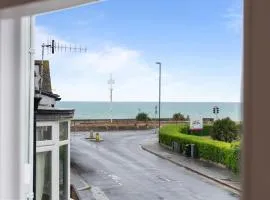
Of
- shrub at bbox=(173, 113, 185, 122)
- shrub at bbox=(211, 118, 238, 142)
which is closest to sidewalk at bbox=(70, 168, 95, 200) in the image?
shrub at bbox=(173, 113, 185, 122)

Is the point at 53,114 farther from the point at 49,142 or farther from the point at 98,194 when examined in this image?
the point at 98,194

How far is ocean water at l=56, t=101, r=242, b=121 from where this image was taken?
1.42m

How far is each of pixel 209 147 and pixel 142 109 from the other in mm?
353

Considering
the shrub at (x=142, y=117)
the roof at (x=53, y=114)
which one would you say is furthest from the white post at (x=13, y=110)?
the shrub at (x=142, y=117)

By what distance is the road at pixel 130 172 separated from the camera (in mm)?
1551

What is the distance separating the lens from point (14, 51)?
1.80 m

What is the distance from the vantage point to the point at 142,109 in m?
1.68

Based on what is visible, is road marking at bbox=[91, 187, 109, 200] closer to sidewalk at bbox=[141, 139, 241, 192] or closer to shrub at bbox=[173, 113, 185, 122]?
sidewalk at bbox=[141, 139, 241, 192]

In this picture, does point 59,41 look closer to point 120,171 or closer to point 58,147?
point 58,147

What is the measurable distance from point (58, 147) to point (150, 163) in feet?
1.74

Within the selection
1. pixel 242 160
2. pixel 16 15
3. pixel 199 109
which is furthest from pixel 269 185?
pixel 16 15

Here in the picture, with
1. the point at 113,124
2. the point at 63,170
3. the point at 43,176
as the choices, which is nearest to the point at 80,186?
the point at 63,170

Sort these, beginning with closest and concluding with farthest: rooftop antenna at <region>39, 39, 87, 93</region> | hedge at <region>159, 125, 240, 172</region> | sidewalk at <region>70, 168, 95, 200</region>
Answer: hedge at <region>159, 125, 240, 172</region> → sidewalk at <region>70, 168, 95, 200</region> → rooftop antenna at <region>39, 39, 87, 93</region>

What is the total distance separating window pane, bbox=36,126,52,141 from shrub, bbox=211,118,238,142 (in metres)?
0.89
